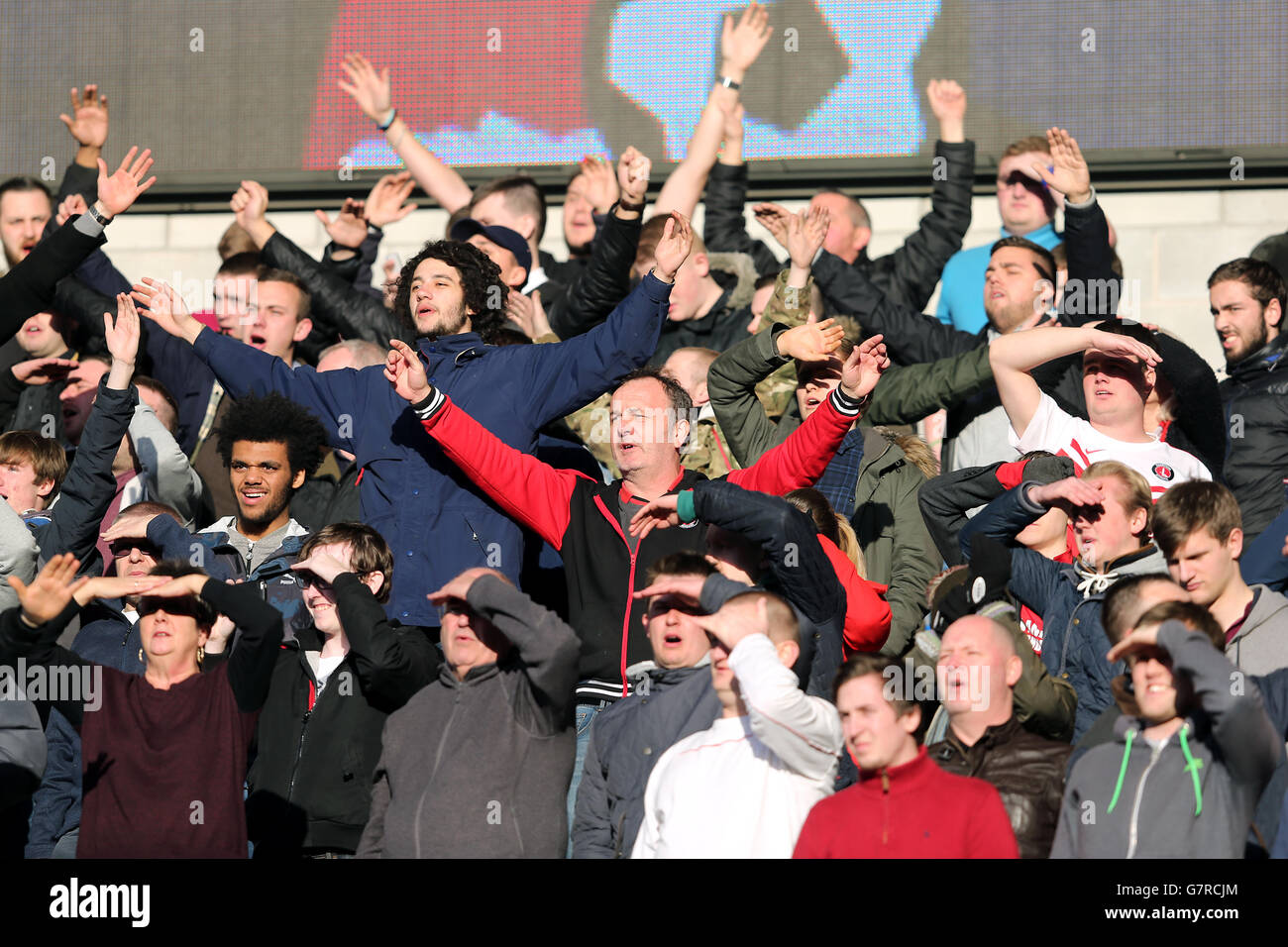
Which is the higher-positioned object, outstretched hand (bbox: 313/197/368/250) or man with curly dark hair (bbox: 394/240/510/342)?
outstretched hand (bbox: 313/197/368/250)

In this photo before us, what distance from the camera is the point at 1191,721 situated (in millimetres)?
4891

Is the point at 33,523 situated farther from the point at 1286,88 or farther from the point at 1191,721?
the point at 1286,88

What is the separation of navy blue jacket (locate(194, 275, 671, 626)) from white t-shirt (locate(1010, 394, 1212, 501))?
1567 mm

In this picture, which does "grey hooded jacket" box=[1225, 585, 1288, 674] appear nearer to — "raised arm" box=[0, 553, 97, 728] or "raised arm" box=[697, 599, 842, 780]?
"raised arm" box=[697, 599, 842, 780]

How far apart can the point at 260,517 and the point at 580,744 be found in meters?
1.80

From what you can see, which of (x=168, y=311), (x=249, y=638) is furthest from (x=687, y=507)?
(x=168, y=311)

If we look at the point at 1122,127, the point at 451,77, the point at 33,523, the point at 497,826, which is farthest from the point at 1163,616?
the point at 451,77

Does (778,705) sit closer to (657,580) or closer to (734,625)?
(734,625)

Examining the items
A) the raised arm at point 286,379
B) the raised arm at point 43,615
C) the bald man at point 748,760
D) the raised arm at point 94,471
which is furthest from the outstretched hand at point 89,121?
the bald man at point 748,760

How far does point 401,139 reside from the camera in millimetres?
9969

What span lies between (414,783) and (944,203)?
202 inches

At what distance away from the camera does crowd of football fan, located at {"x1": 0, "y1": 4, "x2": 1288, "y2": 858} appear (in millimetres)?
5121

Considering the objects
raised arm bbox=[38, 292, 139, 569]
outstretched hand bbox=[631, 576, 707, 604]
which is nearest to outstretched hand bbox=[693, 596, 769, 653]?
outstretched hand bbox=[631, 576, 707, 604]

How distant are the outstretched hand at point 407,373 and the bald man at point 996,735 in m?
1.99
